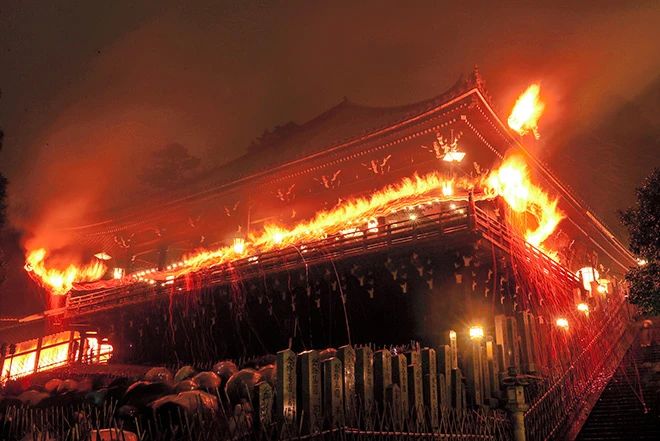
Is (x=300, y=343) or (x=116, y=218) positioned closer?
(x=300, y=343)

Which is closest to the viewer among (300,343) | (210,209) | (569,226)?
(300,343)

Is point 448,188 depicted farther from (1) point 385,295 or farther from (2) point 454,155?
(1) point 385,295

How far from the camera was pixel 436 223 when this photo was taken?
458 inches

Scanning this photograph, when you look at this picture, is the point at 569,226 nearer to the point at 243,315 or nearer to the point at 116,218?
the point at 243,315

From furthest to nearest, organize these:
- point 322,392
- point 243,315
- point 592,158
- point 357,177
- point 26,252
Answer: point 592,158
point 26,252
point 357,177
point 243,315
point 322,392

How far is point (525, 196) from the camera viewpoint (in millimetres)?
17469

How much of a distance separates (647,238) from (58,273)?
2466 centimetres

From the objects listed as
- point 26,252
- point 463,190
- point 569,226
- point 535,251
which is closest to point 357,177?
point 463,190

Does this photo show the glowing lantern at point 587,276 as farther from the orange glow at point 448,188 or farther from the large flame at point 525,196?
the orange glow at point 448,188

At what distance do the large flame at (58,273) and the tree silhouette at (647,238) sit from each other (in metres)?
21.7

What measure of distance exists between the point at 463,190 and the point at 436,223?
4.13 m

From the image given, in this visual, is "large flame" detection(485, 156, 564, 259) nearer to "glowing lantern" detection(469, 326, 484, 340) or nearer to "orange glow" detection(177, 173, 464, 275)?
"orange glow" detection(177, 173, 464, 275)

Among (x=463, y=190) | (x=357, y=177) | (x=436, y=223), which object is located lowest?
(x=436, y=223)

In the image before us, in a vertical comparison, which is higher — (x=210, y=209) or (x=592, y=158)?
(x=592, y=158)
